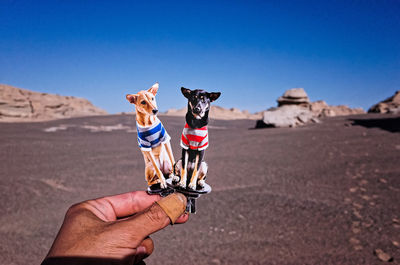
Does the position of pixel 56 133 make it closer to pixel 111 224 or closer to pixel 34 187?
pixel 34 187

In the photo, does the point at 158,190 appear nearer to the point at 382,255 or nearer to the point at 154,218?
the point at 154,218

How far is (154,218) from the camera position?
171 centimetres

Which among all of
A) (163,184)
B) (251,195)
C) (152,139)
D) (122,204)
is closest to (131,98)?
(152,139)

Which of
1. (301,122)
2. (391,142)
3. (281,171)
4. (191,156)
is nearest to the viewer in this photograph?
(191,156)

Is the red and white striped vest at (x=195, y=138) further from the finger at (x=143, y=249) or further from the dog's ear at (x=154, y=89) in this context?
Result: the finger at (x=143, y=249)

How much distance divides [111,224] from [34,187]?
16.4ft

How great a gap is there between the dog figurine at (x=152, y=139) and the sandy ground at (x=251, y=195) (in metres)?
1.90

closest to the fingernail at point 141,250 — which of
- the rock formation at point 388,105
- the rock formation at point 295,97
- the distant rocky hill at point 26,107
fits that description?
the rock formation at point 295,97

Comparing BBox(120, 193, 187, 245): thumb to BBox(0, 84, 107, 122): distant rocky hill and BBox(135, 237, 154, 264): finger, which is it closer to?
BBox(135, 237, 154, 264): finger

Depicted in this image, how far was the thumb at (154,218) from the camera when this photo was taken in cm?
158

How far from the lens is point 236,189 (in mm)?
5465

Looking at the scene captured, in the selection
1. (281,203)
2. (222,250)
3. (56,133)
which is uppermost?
(56,133)

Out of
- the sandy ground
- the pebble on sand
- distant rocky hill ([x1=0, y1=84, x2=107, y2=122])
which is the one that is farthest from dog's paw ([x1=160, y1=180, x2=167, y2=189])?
distant rocky hill ([x1=0, y1=84, x2=107, y2=122])

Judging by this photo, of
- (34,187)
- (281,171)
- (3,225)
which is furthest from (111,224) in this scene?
(281,171)
